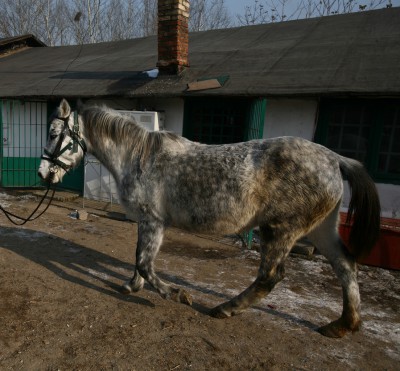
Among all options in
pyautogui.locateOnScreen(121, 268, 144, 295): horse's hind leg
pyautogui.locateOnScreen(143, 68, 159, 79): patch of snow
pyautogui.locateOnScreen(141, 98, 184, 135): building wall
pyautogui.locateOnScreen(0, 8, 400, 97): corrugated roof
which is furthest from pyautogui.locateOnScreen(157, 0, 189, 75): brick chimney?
pyautogui.locateOnScreen(121, 268, 144, 295): horse's hind leg

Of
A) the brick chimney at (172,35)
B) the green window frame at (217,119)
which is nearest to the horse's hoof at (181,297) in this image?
the green window frame at (217,119)

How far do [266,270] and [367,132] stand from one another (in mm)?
4620

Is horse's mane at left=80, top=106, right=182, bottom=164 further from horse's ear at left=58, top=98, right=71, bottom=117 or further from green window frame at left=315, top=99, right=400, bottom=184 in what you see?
green window frame at left=315, top=99, right=400, bottom=184

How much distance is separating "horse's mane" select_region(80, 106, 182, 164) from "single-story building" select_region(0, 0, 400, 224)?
290 cm

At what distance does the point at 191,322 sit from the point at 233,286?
1133 mm

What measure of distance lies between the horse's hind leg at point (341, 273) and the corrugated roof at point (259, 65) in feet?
11.4

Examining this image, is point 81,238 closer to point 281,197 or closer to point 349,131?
point 281,197

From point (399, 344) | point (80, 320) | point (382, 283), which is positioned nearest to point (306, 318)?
point (399, 344)

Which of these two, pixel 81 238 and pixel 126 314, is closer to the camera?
pixel 126 314

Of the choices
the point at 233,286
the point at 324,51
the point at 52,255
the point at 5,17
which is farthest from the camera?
the point at 5,17

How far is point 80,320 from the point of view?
351 centimetres

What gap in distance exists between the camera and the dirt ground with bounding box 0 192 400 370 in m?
3.00

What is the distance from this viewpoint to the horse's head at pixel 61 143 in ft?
13.3

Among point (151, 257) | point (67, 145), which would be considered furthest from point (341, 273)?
point (67, 145)
